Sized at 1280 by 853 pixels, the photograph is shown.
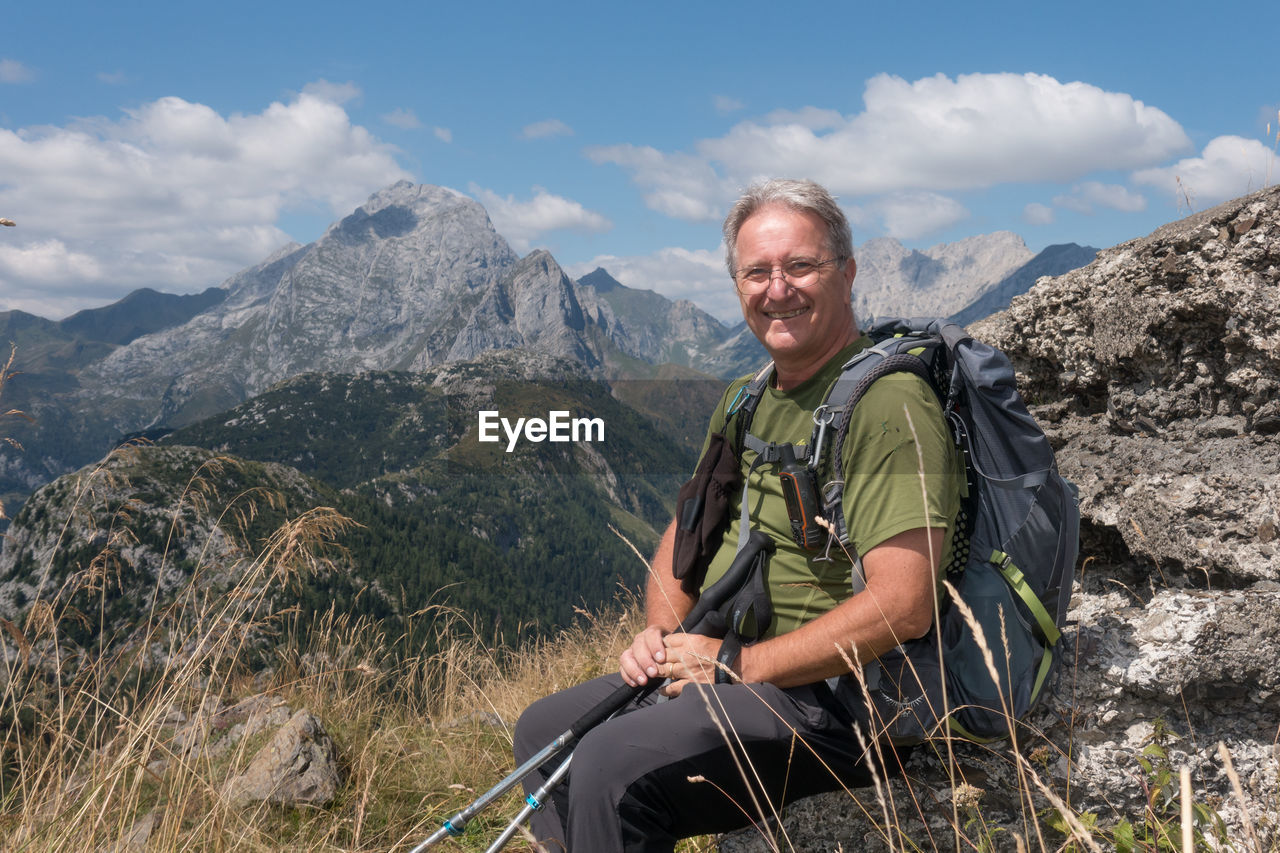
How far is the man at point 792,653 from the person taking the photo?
241cm

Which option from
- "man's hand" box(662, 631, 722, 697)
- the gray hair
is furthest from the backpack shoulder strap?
"man's hand" box(662, 631, 722, 697)

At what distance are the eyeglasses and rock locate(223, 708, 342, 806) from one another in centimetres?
319

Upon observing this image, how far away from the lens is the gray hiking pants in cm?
245

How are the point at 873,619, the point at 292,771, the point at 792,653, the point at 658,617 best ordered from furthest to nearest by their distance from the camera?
the point at 292,771 < the point at 658,617 < the point at 792,653 < the point at 873,619

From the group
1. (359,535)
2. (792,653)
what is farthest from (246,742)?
(359,535)

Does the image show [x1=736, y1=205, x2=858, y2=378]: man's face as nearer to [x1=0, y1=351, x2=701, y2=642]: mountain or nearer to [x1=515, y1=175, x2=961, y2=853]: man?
[x1=515, y1=175, x2=961, y2=853]: man

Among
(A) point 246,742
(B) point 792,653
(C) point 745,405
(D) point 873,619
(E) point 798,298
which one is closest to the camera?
(D) point 873,619

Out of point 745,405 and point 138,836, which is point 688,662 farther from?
point 138,836

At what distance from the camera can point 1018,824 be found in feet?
9.39

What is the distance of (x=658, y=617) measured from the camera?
3.40m

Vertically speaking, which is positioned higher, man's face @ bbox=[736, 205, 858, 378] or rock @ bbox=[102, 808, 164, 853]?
man's face @ bbox=[736, 205, 858, 378]

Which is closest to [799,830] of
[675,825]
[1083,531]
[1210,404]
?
[675,825]

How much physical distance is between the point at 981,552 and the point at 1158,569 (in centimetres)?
131

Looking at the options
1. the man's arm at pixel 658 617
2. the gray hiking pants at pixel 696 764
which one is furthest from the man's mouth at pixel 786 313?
the gray hiking pants at pixel 696 764
